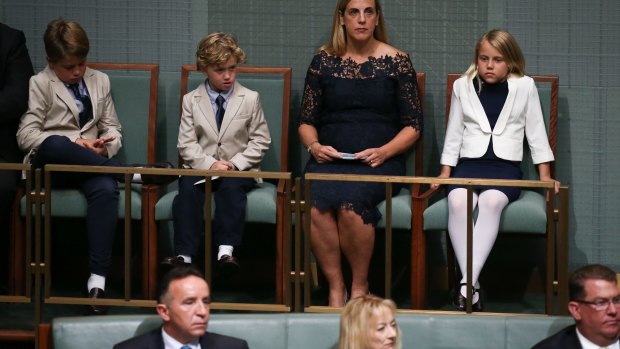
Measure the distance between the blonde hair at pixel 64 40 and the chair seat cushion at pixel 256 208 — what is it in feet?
2.90

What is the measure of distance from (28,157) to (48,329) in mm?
1524

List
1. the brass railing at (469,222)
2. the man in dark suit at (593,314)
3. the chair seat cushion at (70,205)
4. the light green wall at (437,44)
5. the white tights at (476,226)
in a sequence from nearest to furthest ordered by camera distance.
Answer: the man in dark suit at (593,314)
the brass railing at (469,222)
the white tights at (476,226)
the chair seat cushion at (70,205)
the light green wall at (437,44)

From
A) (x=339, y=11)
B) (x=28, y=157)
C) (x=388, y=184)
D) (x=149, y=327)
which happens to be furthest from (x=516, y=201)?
(x=28, y=157)

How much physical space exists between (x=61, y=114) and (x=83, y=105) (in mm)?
126

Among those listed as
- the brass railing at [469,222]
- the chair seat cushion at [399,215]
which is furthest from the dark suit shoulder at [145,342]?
the chair seat cushion at [399,215]

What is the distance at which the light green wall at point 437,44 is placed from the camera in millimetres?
7227

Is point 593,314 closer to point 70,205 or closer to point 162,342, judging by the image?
point 162,342

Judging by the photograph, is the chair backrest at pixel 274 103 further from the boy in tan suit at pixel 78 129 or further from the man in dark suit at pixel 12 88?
the man in dark suit at pixel 12 88

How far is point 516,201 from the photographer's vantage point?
6.36 m

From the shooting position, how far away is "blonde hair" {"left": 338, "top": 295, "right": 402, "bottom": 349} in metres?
5.02

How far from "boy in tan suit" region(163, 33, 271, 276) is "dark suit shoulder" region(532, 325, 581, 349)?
172cm

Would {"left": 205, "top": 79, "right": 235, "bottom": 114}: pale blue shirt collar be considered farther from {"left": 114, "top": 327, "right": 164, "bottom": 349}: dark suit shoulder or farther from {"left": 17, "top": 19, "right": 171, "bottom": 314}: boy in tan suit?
{"left": 114, "top": 327, "right": 164, "bottom": 349}: dark suit shoulder

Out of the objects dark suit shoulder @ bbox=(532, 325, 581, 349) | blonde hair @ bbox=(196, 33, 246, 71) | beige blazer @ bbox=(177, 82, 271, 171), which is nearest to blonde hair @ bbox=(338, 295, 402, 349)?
dark suit shoulder @ bbox=(532, 325, 581, 349)

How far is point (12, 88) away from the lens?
6.71 m
